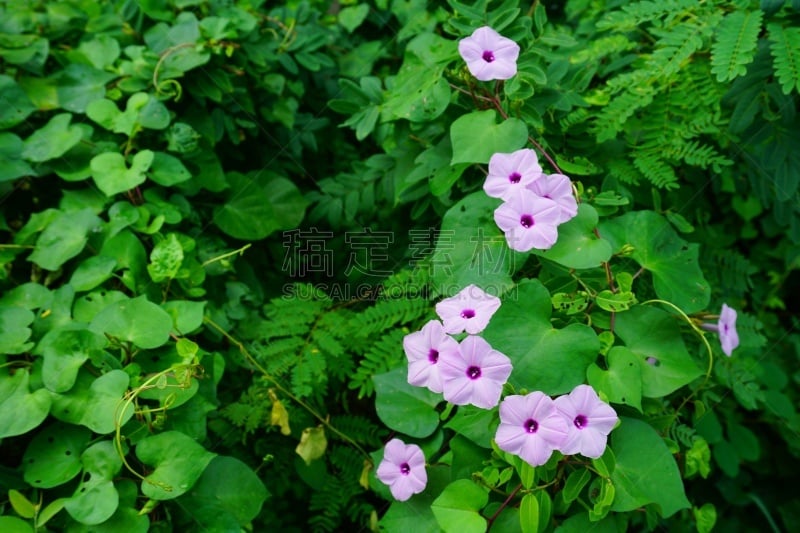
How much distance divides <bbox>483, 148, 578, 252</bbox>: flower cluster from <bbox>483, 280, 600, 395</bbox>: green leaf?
3.5 inches

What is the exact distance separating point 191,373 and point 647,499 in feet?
2.97

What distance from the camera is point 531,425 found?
1169 mm

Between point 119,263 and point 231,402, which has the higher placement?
point 119,263

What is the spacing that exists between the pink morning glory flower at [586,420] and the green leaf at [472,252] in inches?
11.2

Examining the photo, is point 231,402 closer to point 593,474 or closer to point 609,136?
point 593,474

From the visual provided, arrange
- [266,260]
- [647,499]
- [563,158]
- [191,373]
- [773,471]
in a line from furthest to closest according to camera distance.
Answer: [773,471], [266,260], [563,158], [191,373], [647,499]

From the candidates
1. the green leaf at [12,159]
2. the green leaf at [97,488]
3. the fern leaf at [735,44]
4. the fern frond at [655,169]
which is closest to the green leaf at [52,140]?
the green leaf at [12,159]

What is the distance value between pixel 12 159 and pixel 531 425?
58.3 inches

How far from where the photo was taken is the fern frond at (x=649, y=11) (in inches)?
69.7

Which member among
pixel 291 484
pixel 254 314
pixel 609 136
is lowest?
pixel 291 484

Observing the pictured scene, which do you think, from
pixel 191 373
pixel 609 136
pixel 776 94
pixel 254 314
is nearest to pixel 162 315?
pixel 191 373

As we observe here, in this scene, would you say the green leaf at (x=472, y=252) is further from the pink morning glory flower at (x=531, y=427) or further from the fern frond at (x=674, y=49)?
the fern frond at (x=674, y=49)

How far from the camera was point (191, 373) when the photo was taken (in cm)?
142

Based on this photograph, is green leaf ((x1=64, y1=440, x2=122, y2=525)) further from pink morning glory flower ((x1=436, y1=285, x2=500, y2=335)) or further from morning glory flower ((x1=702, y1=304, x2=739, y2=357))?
morning glory flower ((x1=702, y1=304, x2=739, y2=357))
